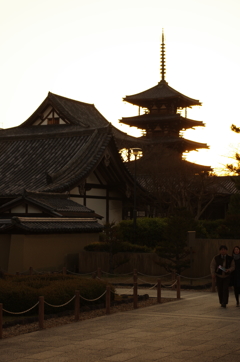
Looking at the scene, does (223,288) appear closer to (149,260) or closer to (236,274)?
(236,274)

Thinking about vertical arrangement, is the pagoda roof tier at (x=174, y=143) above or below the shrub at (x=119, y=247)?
above

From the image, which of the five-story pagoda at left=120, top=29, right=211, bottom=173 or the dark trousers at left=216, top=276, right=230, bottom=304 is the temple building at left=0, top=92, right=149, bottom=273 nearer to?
the dark trousers at left=216, top=276, right=230, bottom=304

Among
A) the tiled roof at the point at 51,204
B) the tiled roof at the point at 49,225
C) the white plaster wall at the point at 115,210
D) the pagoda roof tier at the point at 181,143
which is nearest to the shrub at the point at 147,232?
the tiled roof at the point at 49,225

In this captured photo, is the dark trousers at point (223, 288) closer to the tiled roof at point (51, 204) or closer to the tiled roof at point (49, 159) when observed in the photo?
the tiled roof at point (51, 204)

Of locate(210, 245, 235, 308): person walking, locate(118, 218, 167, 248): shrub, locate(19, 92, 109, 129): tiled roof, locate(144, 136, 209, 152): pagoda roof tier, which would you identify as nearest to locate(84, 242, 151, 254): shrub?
locate(118, 218, 167, 248): shrub

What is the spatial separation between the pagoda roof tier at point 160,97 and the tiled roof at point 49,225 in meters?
33.4

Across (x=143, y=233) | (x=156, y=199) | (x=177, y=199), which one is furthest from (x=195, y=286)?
(x=177, y=199)

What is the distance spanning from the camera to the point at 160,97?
61875 mm

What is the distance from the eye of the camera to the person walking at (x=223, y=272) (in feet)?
54.9

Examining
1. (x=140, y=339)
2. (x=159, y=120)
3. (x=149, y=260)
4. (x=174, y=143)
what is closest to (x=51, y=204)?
(x=149, y=260)

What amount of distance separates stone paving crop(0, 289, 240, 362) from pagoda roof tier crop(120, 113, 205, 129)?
45.1m

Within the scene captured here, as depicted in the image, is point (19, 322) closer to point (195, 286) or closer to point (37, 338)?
point (37, 338)

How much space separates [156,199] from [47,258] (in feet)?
55.1

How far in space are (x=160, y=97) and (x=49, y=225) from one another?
37.5 metres
